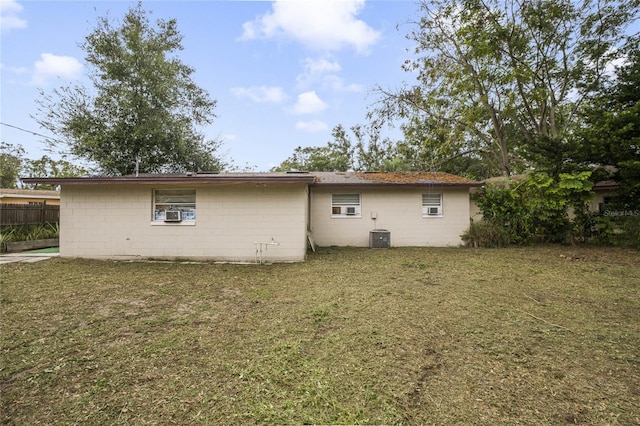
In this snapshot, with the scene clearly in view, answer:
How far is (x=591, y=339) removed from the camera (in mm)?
3025

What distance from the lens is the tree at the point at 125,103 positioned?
1323 centimetres

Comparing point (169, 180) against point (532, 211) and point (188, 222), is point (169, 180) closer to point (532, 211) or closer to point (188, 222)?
point (188, 222)

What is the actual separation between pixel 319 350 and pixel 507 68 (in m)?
16.1

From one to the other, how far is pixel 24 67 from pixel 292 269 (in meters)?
12.6

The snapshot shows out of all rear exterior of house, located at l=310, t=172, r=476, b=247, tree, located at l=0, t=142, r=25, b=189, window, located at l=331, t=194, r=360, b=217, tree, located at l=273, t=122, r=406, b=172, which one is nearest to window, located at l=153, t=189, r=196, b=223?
rear exterior of house, located at l=310, t=172, r=476, b=247

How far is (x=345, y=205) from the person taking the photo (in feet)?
33.6

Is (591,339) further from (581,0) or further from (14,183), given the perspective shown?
(14,183)

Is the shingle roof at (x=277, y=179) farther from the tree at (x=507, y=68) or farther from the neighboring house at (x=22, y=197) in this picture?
the neighboring house at (x=22, y=197)

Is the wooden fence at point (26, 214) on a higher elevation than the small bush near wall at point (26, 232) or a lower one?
higher

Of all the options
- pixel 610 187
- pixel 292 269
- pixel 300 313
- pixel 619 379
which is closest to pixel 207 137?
pixel 292 269

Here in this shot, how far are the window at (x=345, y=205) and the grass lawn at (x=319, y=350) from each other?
4.73 metres

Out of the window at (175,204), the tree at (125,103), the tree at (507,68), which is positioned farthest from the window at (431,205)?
the tree at (125,103)

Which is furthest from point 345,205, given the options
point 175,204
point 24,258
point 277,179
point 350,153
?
point 350,153

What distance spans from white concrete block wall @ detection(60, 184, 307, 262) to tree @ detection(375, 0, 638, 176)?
901cm
